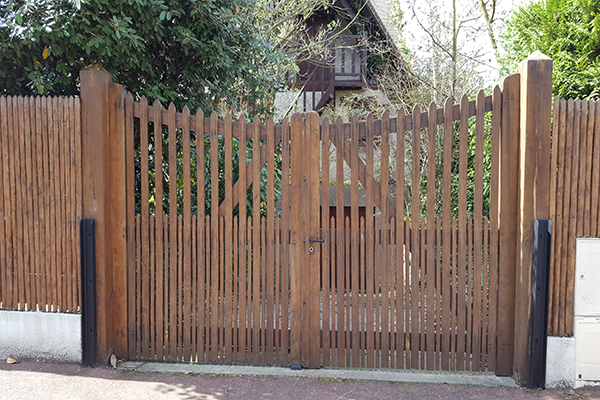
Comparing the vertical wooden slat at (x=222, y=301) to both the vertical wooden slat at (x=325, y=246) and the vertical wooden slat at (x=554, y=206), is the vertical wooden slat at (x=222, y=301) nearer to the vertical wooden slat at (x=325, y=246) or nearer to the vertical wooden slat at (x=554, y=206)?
the vertical wooden slat at (x=325, y=246)

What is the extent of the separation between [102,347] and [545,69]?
455cm

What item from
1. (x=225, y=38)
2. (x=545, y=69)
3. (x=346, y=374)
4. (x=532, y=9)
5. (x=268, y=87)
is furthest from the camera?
(x=268, y=87)

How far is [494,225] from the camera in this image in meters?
4.01

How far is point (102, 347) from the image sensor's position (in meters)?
4.28

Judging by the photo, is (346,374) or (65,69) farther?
(65,69)

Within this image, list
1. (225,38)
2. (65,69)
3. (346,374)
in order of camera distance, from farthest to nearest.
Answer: (225,38)
(65,69)
(346,374)

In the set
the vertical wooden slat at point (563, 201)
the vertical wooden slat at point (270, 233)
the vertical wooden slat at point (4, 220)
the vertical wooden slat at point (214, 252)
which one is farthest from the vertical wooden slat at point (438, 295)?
the vertical wooden slat at point (4, 220)

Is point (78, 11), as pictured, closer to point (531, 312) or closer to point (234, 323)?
point (234, 323)

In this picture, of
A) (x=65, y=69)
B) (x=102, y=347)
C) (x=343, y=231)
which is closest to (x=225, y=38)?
(x=65, y=69)

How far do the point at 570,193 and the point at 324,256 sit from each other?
213cm

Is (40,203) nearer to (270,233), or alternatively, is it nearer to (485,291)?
(270,233)

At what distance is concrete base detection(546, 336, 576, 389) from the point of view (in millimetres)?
3828

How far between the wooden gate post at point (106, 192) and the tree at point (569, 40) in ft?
15.8

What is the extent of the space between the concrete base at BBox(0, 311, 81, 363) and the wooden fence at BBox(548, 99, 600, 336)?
423 cm
